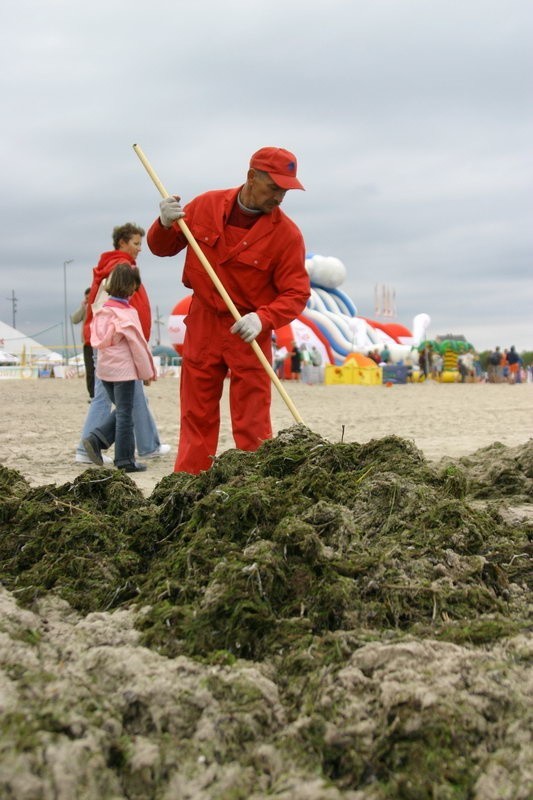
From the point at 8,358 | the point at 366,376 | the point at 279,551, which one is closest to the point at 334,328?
the point at 366,376

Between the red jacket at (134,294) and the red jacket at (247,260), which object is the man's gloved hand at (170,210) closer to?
the red jacket at (247,260)

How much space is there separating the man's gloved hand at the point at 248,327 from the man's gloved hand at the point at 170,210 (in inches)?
28.7

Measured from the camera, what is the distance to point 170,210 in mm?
4133

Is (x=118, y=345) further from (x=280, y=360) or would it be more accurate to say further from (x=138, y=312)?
(x=280, y=360)

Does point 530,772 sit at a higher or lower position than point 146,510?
lower

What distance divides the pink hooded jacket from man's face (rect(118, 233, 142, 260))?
0.60 meters

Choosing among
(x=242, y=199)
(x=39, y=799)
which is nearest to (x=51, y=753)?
(x=39, y=799)

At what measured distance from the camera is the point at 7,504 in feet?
8.78

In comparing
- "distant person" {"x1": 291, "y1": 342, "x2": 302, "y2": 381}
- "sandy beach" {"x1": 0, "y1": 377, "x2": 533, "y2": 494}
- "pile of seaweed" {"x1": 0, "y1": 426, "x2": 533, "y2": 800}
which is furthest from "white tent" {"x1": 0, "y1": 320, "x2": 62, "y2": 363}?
"pile of seaweed" {"x1": 0, "y1": 426, "x2": 533, "y2": 800}

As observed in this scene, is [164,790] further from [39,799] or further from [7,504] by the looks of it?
[7,504]

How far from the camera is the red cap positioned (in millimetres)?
3910

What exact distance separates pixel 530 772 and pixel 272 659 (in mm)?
622

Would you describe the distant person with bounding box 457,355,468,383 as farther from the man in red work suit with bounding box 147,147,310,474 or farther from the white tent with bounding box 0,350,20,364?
the man in red work suit with bounding box 147,147,310,474

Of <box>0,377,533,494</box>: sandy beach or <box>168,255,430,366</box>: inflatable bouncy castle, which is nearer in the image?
<box>0,377,533,494</box>: sandy beach
